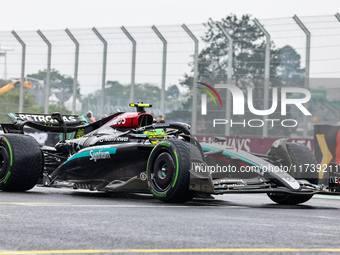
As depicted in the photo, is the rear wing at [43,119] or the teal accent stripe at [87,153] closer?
the teal accent stripe at [87,153]

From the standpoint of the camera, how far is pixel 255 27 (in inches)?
770

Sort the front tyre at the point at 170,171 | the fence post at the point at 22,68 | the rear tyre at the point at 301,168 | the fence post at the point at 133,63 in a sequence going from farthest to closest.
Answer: the fence post at the point at 22,68
the fence post at the point at 133,63
the rear tyre at the point at 301,168
the front tyre at the point at 170,171

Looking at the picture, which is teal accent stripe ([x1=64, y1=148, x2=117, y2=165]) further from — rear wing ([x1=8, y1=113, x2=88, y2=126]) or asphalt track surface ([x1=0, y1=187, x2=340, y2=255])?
rear wing ([x1=8, y1=113, x2=88, y2=126])

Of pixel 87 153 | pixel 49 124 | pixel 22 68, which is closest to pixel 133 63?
pixel 22 68

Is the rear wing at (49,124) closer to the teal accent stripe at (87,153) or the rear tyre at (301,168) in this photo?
the teal accent stripe at (87,153)

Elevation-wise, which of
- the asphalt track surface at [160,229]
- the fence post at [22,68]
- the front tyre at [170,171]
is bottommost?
the asphalt track surface at [160,229]

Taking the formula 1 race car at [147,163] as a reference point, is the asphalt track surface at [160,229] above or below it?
below

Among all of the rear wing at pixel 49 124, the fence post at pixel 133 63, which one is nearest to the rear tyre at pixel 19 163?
the rear wing at pixel 49 124

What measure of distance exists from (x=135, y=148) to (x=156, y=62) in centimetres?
1286

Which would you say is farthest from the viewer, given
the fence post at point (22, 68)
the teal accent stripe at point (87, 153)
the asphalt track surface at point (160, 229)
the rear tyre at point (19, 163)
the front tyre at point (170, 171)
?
the fence post at point (22, 68)

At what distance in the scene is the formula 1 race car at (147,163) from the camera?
8430 millimetres

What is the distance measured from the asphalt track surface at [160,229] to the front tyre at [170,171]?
169mm

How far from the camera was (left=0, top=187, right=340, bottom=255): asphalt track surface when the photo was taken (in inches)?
188

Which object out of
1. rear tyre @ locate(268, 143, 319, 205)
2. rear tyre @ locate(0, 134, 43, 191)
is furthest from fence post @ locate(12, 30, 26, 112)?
rear tyre @ locate(268, 143, 319, 205)
